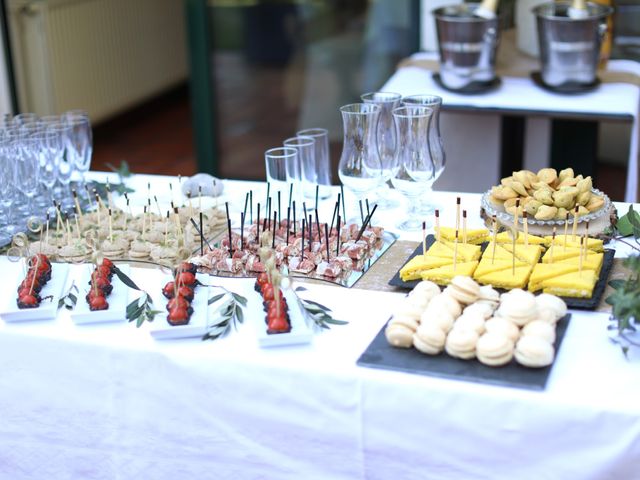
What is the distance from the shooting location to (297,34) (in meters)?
3.80

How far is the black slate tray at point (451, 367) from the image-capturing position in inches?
45.3

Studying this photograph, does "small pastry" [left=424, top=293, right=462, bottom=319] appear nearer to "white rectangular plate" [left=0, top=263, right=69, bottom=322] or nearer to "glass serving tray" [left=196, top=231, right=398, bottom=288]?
"glass serving tray" [left=196, top=231, right=398, bottom=288]

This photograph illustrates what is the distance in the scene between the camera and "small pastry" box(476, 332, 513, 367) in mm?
1169

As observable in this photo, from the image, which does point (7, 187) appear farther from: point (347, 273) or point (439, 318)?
point (439, 318)

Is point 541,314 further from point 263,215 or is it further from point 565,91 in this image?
point 565,91

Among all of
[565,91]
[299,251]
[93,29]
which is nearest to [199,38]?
[93,29]

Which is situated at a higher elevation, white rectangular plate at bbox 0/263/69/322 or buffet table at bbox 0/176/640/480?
white rectangular plate at bbox 0/263/69/322

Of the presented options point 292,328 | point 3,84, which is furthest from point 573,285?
point 3,84

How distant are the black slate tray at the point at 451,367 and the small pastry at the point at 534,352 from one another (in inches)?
0.4

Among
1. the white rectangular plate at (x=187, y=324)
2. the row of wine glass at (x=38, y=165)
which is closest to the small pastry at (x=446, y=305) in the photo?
the white rectangular plate at (x=187, y=324)

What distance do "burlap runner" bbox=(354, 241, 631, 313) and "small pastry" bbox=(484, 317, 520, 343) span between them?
0.67ft

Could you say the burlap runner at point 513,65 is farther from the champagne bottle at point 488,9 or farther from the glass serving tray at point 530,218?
the glass serving tray at point 530,218

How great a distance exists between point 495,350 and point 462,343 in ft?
0.15

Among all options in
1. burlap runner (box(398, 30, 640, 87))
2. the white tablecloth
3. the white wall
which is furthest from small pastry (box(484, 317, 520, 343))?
the white wall
